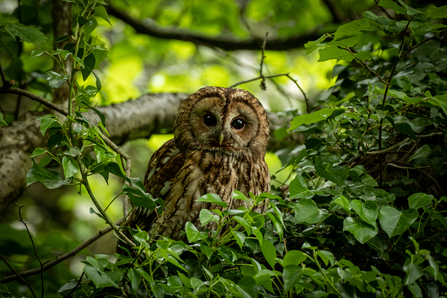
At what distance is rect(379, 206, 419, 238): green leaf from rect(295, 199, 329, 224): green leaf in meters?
0.16

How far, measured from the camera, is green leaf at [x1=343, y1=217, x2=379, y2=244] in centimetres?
102

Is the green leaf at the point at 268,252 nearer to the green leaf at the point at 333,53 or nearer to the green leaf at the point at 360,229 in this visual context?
the green leaf at the point at 360,229

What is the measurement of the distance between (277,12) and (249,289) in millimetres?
3395

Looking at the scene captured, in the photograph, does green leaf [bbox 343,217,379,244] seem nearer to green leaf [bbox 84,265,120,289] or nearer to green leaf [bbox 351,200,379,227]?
green leaf [bbox 351,200,379,227]

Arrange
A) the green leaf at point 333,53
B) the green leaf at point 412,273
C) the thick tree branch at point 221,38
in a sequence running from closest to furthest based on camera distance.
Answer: the green leaf at point 412,273 → the green leaf at point 333,53 → the thick tree branch at point 221,38

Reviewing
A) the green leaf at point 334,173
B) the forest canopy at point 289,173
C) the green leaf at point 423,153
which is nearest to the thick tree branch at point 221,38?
the forest canopy at point 289,173

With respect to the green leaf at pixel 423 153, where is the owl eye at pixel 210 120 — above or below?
above

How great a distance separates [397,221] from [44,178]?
0.93 meters

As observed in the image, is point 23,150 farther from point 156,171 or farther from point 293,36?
point 293,36

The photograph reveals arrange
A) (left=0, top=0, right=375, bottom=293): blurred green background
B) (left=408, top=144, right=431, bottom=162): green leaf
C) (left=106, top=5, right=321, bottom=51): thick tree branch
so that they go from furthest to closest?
(left=106, top=5, right=321, bottom=51): thick tree branch < (left=0, top=0, right=375, bottom=293): blurred green background < (left=408, top=144, right=431, bottom=162): green leaf

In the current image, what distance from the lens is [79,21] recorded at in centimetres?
106

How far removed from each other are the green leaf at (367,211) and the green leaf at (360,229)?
23 mm

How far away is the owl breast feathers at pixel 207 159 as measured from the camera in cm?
171

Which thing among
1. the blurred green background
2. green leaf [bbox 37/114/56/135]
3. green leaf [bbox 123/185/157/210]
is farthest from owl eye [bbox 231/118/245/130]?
green leaf [bbox 37/114/56/135]
